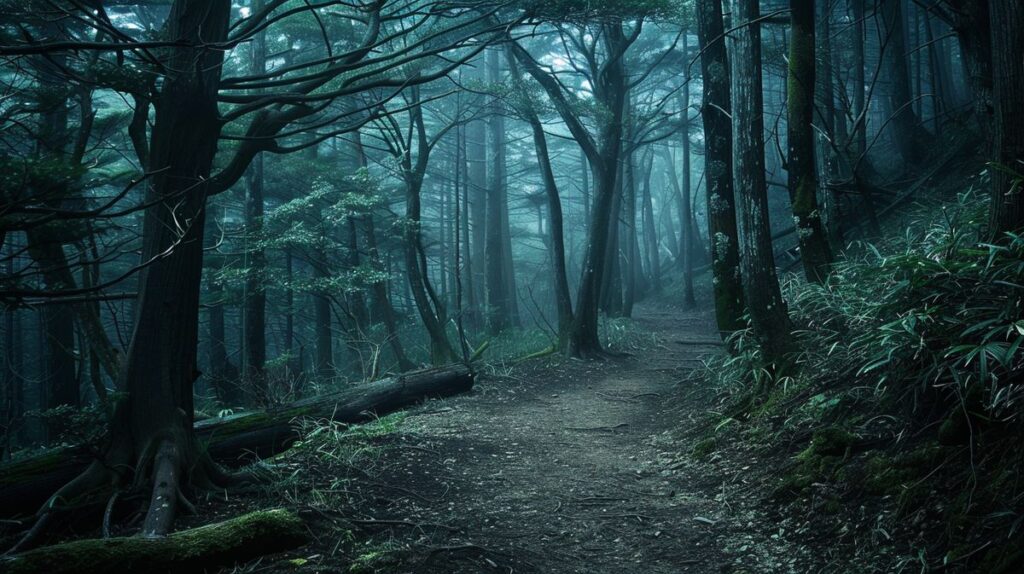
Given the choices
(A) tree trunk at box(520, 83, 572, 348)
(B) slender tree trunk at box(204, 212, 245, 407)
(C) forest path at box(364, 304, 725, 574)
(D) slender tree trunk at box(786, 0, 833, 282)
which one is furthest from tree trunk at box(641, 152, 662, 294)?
(D) slender tree trunk at box(786, 0, 833, 282)

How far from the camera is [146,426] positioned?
14.8 feet

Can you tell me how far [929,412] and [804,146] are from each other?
4154mm

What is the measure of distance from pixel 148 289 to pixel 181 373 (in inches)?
26.3

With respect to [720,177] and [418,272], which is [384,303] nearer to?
[418,272]

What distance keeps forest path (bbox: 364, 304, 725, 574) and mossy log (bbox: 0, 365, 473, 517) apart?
350mm

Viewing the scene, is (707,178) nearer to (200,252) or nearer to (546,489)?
(546,489)

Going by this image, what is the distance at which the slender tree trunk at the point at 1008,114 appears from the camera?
12.1 ft

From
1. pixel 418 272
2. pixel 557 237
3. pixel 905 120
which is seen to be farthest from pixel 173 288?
pixel 905 120

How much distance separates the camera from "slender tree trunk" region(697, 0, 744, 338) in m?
7.69

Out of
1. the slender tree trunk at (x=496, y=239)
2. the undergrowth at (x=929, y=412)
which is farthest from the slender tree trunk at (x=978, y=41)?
the slender tree trunk at (x=496, y=239)

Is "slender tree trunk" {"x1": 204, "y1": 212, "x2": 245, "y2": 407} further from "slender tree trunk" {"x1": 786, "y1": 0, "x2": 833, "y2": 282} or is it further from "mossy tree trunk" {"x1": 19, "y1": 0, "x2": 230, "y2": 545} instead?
"slender tree trunk" {"x1": 786, "y1": 0, "x2": 833, "y2": 282}

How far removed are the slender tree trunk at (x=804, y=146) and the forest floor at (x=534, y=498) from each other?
2.10 meters

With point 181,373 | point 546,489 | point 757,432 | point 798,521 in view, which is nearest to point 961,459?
point 798,521

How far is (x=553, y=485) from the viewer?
5.21 meters
